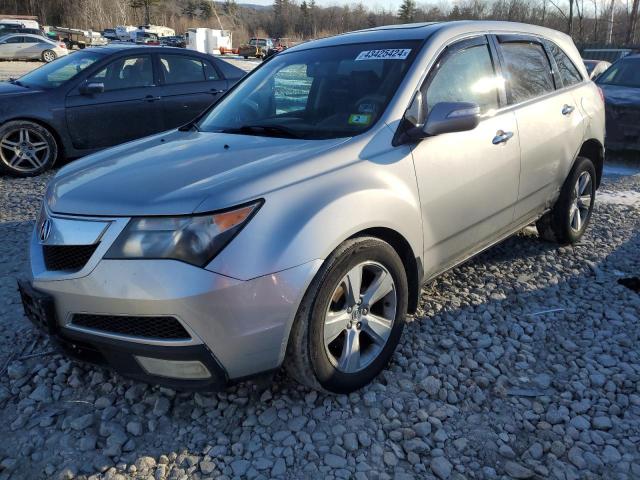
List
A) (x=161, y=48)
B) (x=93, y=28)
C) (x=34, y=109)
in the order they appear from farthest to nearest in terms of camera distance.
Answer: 1. (x=93, y=28)
2. (x=161, y=48)
3. (x=34, y=109)

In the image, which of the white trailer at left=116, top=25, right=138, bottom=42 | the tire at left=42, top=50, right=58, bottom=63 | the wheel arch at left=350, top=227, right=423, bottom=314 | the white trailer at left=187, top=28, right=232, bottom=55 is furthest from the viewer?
the white trailer at left=116, top=25, right=138, bottom=42

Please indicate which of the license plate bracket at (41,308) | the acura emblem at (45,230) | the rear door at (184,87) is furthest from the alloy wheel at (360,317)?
the rear door at (184,87)

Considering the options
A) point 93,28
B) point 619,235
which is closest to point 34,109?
point 619,235

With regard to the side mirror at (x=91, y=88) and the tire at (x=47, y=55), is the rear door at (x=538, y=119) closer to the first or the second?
the side mirror at (x=91, y=88)

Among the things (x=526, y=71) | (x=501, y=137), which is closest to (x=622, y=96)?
(x=526, y=71)

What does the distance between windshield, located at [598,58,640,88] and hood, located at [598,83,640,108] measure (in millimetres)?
352

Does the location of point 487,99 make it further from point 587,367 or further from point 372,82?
point 587,367

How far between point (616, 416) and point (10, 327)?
3.41 meters

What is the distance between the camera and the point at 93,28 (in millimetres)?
68188

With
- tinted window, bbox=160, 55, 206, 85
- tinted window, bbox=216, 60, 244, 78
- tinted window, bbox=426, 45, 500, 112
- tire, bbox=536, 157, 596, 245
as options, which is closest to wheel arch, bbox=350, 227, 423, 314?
tinted window, bbox=426, 45, 500, 112

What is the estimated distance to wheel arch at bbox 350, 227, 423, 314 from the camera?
8.81 feet

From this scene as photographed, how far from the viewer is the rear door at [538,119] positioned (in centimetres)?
371

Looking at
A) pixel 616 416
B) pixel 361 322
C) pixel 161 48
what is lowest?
pixel 616 416

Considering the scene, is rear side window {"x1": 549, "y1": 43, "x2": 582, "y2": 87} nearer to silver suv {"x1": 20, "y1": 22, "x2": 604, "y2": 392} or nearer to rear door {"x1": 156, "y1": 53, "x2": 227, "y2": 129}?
silver suv {"x1": 20, "y1": 22, "x2": 604, "y2": 392}
